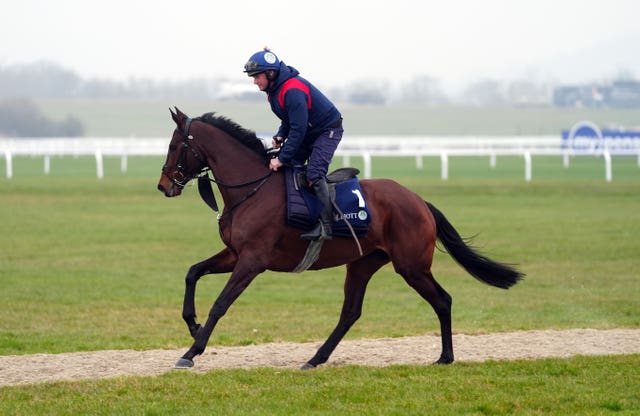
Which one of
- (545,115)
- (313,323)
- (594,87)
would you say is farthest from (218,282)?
(594,87)

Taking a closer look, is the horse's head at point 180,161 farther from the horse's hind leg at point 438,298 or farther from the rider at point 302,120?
the horse's hind leg at point 438,298

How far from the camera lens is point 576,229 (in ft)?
74.0

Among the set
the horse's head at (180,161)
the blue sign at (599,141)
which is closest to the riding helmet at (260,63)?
the horse's head at (180,161)

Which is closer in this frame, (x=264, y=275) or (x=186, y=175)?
(x=186, y=175)

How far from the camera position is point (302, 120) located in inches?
351

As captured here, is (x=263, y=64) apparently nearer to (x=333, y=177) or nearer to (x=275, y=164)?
(x=275, y=164)

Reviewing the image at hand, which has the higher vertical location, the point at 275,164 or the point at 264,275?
the point at 275,164

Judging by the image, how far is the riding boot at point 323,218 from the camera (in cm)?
902

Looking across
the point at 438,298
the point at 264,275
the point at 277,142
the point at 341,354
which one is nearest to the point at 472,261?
the point at 438,298

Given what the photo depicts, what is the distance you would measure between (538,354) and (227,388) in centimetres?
325

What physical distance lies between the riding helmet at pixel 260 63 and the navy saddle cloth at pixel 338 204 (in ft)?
2.97

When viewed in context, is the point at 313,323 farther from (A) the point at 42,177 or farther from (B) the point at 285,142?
(A) the point at 42,177

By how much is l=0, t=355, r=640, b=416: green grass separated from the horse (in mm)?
648

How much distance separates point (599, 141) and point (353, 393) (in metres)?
35.7
